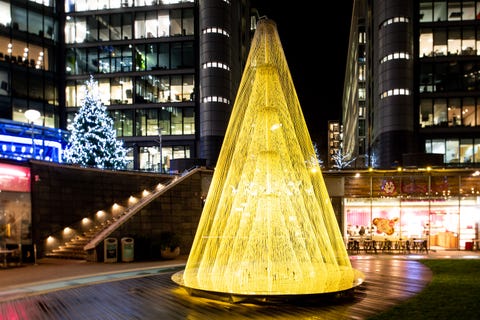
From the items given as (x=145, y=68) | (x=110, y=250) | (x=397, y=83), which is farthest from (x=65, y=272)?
(x=145, y=68)

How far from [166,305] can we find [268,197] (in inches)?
173

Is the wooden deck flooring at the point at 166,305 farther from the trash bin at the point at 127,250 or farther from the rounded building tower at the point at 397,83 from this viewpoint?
the rounded building tower at the point at 397,83

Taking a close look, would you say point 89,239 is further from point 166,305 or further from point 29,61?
point 29,61

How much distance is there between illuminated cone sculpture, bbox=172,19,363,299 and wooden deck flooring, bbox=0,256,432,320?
0.66 meters

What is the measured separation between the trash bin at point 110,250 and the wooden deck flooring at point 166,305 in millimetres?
7123

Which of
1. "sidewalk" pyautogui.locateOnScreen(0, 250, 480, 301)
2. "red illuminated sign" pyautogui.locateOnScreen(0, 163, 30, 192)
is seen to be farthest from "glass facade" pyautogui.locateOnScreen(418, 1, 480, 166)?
"red illuminated sign" pyautogui.locateOnScreen(0, 163, 30, 192)

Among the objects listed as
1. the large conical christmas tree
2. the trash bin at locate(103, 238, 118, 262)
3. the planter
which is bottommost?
the planter

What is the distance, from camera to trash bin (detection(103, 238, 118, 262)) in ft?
78.9

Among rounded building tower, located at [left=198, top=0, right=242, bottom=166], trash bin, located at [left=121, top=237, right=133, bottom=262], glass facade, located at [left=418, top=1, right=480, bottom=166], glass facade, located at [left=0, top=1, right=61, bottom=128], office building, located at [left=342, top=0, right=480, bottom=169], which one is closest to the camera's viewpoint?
trash bin, located at [left=121, top=237, right=133, bottom=262]

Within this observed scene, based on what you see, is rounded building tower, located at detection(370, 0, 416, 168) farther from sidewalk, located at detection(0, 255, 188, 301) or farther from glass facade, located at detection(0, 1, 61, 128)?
glass facade, located at detection(0, 1, 61, 128)

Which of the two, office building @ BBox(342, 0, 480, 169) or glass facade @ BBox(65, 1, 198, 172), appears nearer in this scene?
office building @ BBox(342, 0, 480, 169)

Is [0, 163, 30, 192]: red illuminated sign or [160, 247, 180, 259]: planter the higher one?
[0, 163, 30, 192]: red illuminated sign

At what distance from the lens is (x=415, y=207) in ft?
103

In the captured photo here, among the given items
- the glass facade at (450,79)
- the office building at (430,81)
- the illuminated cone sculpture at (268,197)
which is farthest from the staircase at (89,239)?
the glass facade at (450,79)
